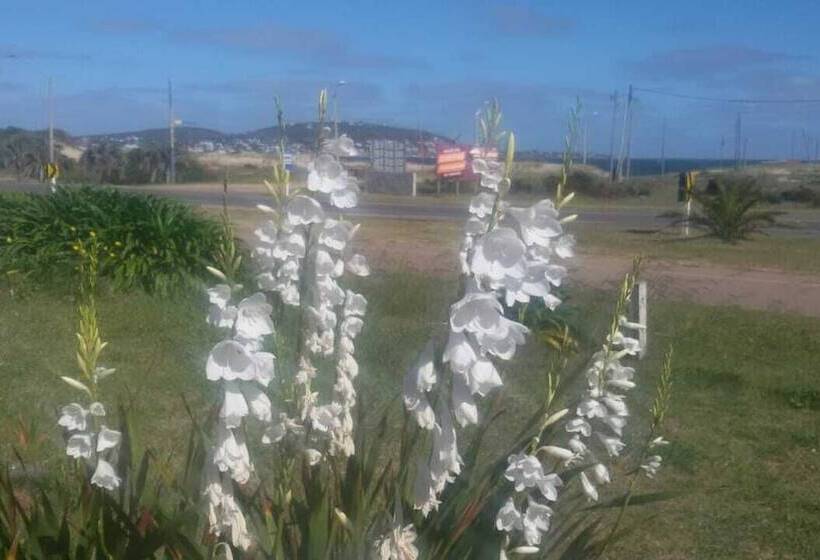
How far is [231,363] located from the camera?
9.74ft

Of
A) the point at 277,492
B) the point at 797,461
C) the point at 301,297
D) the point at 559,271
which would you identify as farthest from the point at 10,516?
the point at 797,461

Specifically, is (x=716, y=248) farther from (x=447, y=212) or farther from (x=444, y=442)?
(x=444, y=442)

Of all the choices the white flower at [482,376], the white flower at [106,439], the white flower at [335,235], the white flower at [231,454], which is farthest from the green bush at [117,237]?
the white flower at [482,376]

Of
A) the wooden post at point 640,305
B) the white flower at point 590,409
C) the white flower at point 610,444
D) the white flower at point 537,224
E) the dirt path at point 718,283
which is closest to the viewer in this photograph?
the white flower at point 537,224

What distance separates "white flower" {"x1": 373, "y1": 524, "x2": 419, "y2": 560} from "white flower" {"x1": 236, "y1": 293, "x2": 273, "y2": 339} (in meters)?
0.59

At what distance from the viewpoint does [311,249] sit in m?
3.28

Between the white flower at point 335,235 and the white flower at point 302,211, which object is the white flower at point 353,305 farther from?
the white flower at point 302,211

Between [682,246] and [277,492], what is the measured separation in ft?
66.2

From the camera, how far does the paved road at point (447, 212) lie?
101 feet

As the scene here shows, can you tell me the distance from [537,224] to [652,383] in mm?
6448

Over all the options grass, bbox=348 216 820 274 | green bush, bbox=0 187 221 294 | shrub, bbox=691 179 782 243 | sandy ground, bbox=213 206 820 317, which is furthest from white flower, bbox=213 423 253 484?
shrub, bbox=691 179 782 243

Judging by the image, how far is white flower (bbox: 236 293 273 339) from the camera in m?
2.98

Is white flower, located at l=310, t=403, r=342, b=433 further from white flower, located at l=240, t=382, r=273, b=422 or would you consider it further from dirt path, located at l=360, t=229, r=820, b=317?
dirt path, located at l=360, t=229, r=820, b=317

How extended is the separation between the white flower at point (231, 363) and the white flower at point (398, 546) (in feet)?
1.72
